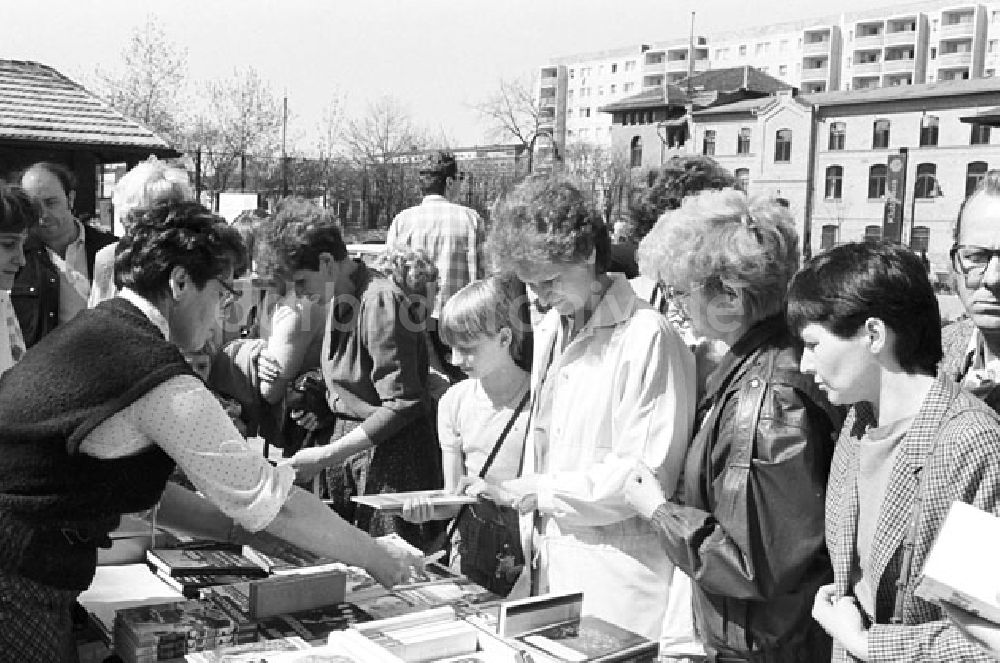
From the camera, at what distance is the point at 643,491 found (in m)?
2.44

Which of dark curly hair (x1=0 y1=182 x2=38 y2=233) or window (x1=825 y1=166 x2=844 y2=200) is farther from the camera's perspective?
window (x1=825 y1=166 x2=844 y2=200)

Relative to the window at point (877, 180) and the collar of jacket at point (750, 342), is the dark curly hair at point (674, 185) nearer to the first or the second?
the collar of jacket at point (750, 342)

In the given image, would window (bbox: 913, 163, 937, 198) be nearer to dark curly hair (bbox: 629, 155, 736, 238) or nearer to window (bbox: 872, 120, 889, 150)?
window (bbox: 872, 120, 889, 150)

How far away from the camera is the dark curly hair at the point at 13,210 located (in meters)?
2.96

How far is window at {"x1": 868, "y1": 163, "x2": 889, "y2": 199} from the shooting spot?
49781 mm

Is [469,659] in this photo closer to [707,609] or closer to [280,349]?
[707,609]

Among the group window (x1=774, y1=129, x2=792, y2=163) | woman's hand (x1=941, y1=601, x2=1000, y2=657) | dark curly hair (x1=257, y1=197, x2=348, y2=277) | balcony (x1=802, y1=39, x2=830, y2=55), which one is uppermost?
balcony (x1=802, y1=39, x2=830, y2=55)

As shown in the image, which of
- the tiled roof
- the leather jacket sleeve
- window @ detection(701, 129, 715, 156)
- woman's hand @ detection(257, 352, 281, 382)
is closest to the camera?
the leather jacket sleeve

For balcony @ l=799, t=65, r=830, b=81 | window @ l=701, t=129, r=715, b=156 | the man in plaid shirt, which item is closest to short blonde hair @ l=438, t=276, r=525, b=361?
the man in plaid shirt

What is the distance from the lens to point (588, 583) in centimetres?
264

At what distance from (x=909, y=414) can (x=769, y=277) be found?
21.9 inches

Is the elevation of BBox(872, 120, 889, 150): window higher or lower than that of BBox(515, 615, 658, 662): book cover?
higher

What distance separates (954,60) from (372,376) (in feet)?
287

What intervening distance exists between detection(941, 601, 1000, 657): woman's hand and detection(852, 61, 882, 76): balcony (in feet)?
297
